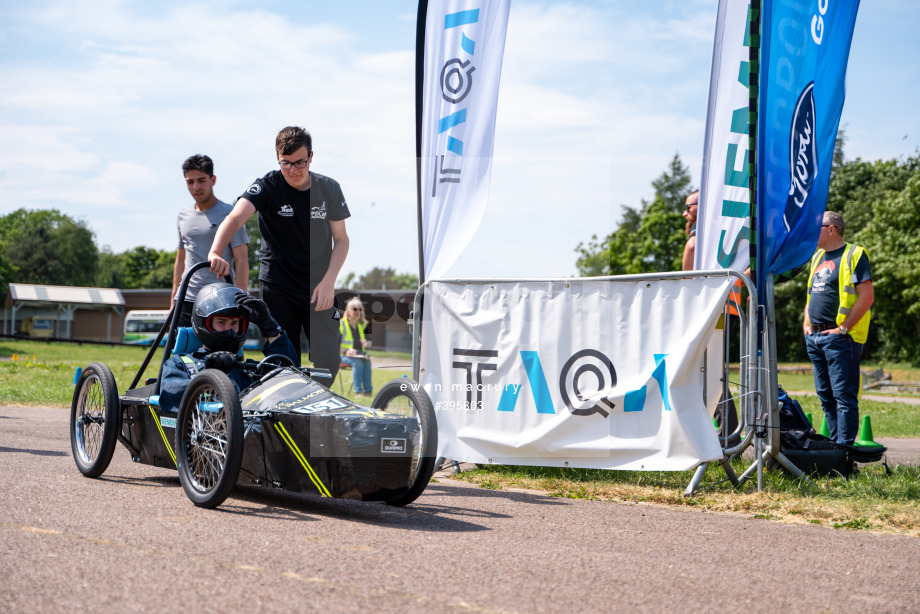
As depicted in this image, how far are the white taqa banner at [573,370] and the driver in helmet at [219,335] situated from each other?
1.58m

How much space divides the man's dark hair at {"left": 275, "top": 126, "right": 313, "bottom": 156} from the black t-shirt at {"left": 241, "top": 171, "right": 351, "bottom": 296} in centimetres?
22

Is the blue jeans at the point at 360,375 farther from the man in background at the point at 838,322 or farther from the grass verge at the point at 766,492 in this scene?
the man in background at the point at 838,322

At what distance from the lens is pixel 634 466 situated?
19.1 feet

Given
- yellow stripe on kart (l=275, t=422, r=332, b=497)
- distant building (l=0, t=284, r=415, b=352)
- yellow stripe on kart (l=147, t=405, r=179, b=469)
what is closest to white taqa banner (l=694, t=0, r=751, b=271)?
yellow stripe on kart (l=275, t=422, r=332, b=497)

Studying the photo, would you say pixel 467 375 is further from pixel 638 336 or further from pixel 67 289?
pixel 67 289

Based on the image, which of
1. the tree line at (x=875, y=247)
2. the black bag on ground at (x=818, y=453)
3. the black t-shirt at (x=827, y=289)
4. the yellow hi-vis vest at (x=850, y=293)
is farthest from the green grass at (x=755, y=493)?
the tree line at (x=875, y=247)

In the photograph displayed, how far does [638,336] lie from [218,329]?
2.77m

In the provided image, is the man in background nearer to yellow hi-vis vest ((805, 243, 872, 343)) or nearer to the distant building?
yellow hi-vis vest ((805, 243, 872, 343))

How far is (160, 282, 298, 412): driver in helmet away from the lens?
5195 millimetres

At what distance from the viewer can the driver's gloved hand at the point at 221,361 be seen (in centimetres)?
517

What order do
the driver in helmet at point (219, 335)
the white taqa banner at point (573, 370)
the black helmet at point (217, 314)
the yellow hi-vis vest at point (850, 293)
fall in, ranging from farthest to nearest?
Result: the yellow hi-vis vest at point (850, 293), the white taqa banner at point (573, 370), the black helmet at point (217, 314), the driver in helmet at point (219, 335)

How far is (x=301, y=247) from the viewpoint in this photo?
6160mm

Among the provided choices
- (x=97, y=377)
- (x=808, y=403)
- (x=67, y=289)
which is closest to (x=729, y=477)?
(x=97, y=377)

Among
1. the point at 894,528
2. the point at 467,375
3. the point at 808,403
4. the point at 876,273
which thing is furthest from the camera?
the point at 876,273
